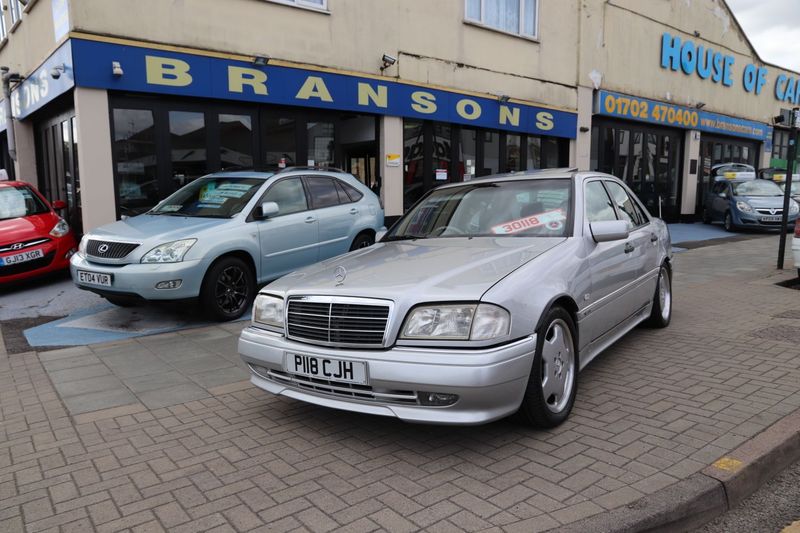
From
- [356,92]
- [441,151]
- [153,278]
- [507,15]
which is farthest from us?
[507,15]

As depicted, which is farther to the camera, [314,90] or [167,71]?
[314,90]

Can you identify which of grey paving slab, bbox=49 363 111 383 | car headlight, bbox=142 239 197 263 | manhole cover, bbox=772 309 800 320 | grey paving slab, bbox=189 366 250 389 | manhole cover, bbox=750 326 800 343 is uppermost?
car headlight, bbox=142 239 197 263

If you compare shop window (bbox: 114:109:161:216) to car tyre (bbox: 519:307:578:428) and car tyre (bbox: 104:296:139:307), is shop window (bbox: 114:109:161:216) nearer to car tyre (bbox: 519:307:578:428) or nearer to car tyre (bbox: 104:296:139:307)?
car tyre (bbox: 104:296:139:307)

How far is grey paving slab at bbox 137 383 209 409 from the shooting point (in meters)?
4.24

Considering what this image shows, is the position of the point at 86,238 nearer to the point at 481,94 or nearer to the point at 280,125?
the point at 280,125

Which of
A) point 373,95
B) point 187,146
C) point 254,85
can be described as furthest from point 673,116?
point 187,146

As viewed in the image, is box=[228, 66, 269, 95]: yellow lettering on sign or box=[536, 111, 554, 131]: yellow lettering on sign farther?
box=[536, 111, 554, 131]: yellow lettering on sign

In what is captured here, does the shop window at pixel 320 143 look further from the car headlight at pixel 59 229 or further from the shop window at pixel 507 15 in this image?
the shop window at pixel 507 15

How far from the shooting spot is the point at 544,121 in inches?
611

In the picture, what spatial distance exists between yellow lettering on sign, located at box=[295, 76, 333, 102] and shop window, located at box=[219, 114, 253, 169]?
107cm

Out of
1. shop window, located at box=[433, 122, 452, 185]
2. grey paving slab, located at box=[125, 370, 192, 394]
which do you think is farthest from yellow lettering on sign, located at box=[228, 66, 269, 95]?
grey paving slab, located at box=[125, 370, 192, 394]

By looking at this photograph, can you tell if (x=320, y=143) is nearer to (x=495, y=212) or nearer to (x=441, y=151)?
(x=441, y=151)

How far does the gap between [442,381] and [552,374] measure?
0.89 meters

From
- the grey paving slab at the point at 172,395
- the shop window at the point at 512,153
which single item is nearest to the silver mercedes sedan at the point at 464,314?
the grey paving slab at the point at 172,395
